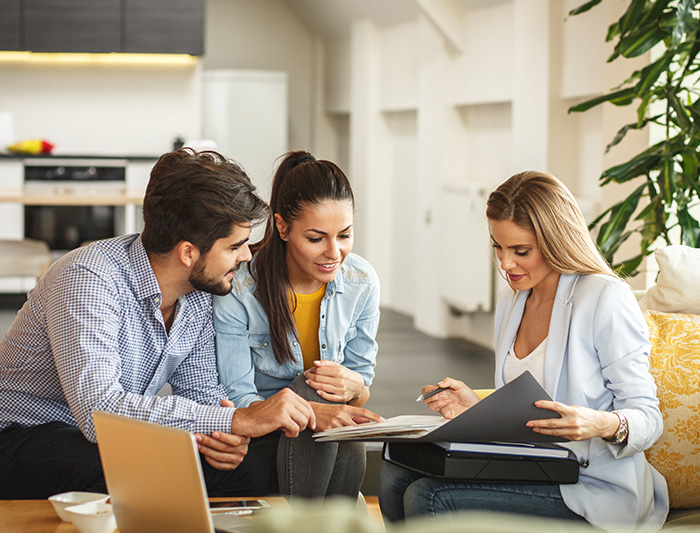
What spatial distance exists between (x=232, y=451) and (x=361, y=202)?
641 cm

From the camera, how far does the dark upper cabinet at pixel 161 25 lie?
7.31 m

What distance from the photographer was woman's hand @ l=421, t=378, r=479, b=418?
1887 millimetres

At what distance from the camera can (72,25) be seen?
23.8 feet

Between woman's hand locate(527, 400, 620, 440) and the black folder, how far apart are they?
0.11 meters

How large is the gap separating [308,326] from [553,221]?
0.66m

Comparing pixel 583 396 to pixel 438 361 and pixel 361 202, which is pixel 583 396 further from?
pixel 361 202

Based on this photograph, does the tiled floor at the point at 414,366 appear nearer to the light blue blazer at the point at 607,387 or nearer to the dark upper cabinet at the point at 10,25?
the light blue blazer at the point at 607,387

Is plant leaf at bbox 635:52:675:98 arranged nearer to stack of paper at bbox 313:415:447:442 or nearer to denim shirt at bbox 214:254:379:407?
denim shirt at bbox 214:254:379:407

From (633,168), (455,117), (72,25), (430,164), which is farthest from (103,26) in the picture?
(633,168)

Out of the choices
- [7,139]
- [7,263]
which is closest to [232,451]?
[7,263]

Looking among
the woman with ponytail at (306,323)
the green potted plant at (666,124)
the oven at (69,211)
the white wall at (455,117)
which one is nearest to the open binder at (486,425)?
the woman with ponytail at (306,323)

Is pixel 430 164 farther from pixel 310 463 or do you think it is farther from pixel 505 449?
pixel 505 449

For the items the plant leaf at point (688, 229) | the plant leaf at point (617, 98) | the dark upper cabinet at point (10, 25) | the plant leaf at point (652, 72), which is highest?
the dark upper cabinet at point (10, 25)

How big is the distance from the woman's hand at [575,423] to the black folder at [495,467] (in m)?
0.11
